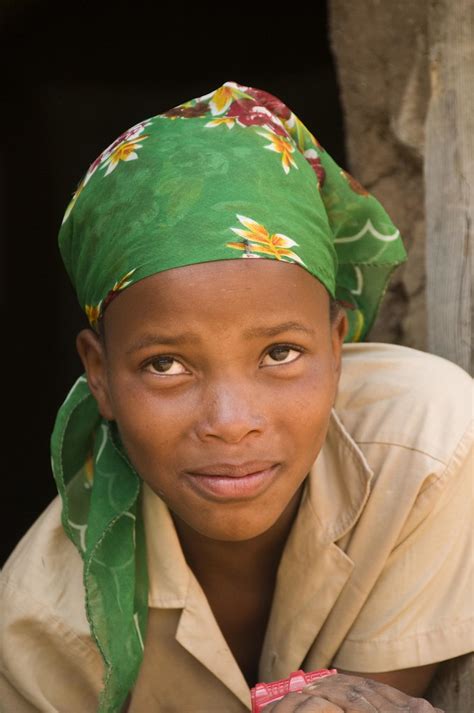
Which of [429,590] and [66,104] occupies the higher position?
[66,104]

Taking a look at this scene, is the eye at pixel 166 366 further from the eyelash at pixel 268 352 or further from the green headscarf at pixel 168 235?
the green headscarf at pixel 168 235

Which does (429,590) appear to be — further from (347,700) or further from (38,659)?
(38,659)

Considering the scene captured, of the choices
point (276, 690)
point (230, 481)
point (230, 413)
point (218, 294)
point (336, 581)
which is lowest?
point (336, 581)

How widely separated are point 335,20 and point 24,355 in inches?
92.0

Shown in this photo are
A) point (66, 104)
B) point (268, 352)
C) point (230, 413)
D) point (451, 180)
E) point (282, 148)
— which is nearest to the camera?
point (230, 413)

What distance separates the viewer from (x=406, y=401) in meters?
2.11

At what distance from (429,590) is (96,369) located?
77 centimetres

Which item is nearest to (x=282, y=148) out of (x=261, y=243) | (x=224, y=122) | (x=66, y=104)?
(x=224, y=122)

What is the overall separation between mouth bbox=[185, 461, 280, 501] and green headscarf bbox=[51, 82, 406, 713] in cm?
29

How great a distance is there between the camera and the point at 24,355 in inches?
185

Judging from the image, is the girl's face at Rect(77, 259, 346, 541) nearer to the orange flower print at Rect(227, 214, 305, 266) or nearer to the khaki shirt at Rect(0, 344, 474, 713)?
the orange flower print at Rect(227, 214, 305, 266)

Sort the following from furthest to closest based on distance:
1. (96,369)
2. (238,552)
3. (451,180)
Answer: (451,180)
(238,552)
(96,369)

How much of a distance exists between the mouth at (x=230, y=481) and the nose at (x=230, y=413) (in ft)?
0.22

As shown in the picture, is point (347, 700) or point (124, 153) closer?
point (347, 700)
